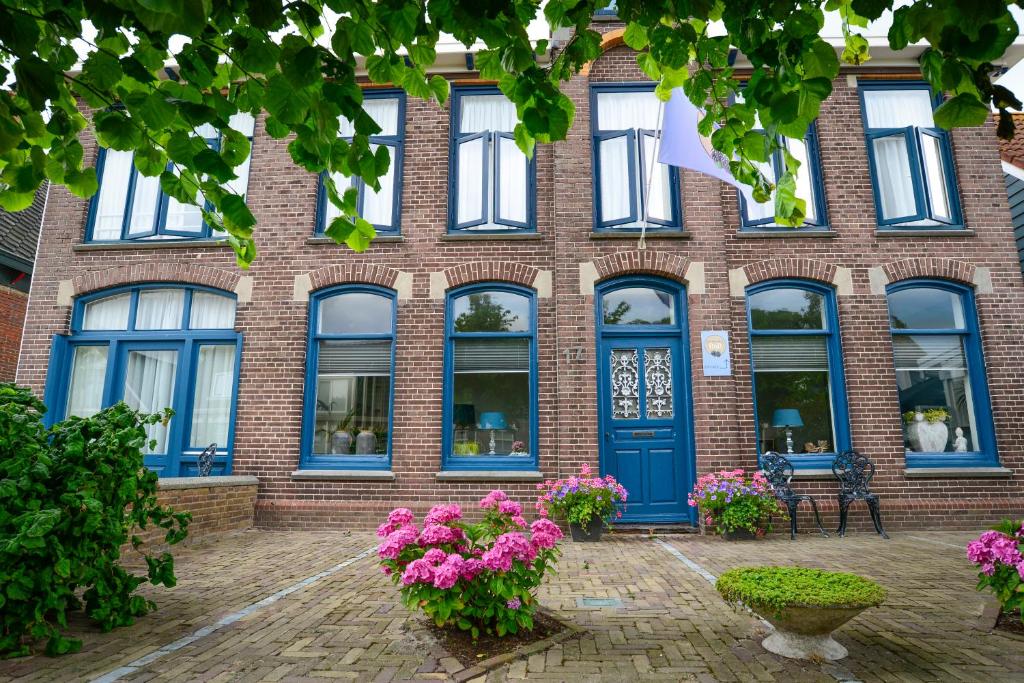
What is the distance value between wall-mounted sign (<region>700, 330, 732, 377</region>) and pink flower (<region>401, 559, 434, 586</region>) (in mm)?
5925

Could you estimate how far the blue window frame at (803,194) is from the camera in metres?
9.56

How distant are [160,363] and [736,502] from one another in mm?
8979

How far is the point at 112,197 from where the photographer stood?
408 inches

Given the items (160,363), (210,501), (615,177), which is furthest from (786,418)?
(160,363)

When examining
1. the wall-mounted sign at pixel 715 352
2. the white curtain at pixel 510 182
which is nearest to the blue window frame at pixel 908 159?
the wall-mounted sign at pixel 715 352

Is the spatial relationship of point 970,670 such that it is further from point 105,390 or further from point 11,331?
point 11,331

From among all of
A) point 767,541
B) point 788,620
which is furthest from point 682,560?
point 788,620

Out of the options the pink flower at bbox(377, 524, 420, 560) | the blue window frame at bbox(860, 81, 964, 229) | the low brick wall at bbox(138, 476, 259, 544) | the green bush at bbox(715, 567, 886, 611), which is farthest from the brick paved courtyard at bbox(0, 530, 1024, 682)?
the blue window frame at bbox(860, 81, 964, 229)

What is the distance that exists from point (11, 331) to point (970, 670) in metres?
15.6

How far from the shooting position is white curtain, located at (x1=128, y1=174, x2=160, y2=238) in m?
10.1

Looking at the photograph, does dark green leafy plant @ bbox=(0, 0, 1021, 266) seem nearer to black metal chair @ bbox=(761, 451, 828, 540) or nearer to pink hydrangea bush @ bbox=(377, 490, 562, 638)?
pink hydrangea bush @ bbox=(377, 490, 562, 638)

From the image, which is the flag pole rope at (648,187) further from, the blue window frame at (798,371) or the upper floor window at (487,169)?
the blue window frame at (798,371)

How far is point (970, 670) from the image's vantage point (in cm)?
361

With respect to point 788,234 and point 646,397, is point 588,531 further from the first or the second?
point 788,234
